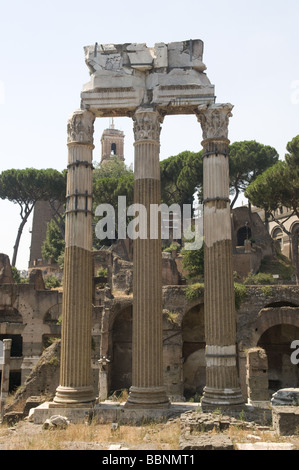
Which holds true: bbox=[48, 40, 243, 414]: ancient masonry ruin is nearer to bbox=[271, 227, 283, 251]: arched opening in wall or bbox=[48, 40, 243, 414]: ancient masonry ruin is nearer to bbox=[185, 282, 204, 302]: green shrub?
bbox=[185, 282, 204, 302]: green shrub

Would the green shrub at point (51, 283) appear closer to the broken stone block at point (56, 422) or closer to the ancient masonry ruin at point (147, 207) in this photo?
the ancient masonry ruin at point (147, 207)

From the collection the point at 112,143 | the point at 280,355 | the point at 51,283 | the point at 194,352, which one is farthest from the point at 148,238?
the point at 112,143

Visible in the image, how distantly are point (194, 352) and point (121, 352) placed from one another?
285 cm

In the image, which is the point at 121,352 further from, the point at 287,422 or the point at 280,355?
the point at 287,422

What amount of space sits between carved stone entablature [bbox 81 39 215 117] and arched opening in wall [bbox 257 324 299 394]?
1153 cm

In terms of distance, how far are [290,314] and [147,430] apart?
10484mm

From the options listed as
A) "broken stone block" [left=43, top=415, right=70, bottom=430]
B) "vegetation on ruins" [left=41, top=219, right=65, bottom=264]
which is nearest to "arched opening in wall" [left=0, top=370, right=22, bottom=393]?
"broken stone block" [left=43, top=415, right=70, bottom=430]

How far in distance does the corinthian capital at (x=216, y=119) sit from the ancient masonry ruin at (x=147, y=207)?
2 centimetres

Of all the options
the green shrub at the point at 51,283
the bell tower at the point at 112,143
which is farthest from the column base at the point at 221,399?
the bell tower at the point at 112,143

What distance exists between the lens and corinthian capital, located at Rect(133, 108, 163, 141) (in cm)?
1058

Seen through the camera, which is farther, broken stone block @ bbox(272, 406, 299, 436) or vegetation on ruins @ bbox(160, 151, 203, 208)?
vegetation on ruins @ bbox(160, 151, 203, 208)

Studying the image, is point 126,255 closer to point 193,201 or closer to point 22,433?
point 193,201

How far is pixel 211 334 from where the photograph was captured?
975cm

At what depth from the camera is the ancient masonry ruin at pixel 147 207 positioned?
966 centimetres
